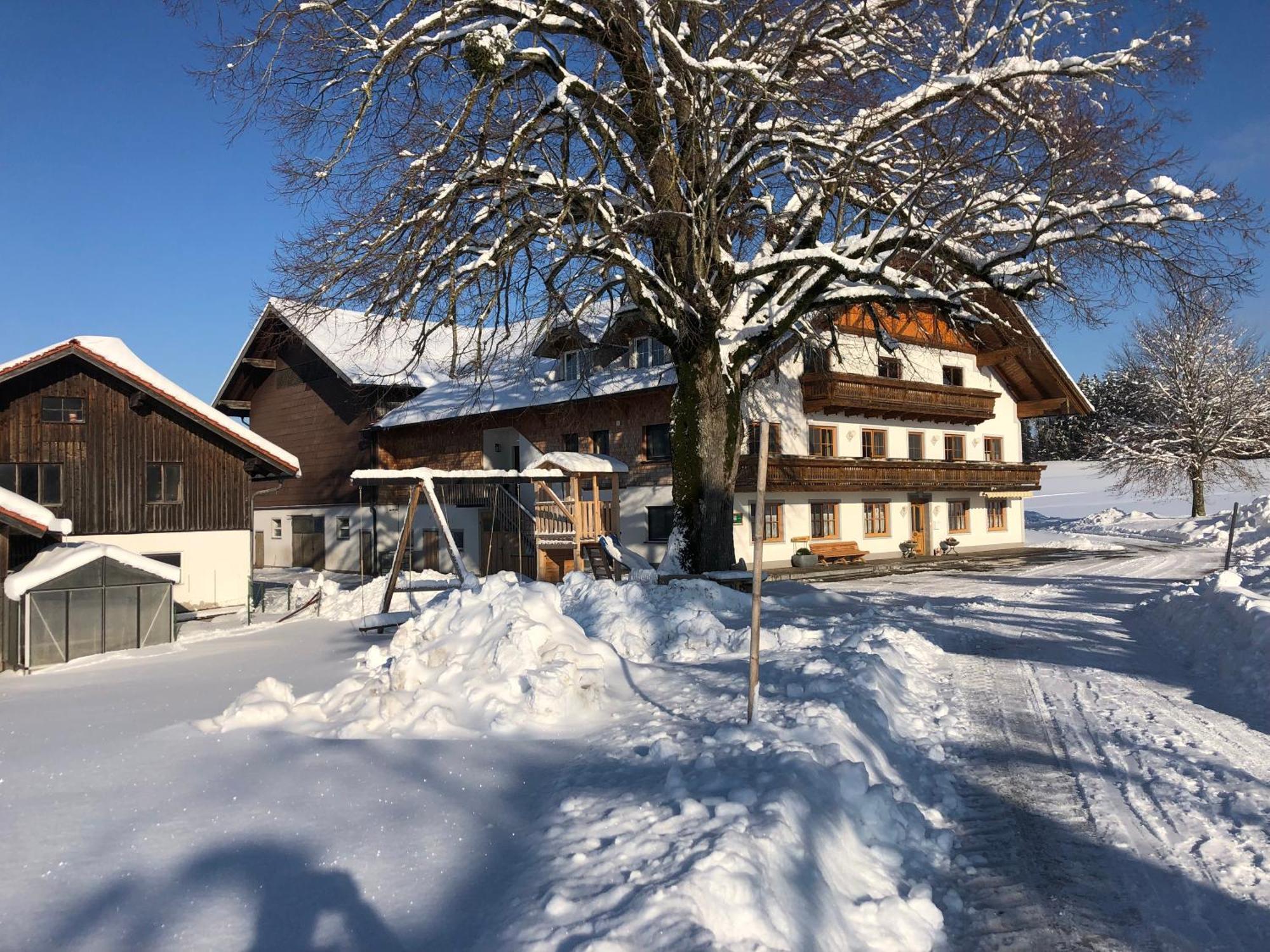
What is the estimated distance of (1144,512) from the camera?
172 ft

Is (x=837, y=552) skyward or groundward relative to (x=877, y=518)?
groundward

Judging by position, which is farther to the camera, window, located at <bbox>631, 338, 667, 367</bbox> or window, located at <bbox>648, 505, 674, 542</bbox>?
Result: window, located at <bbox>631, 338, 667, 367</bbox>

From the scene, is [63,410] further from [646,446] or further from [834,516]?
[834,516]

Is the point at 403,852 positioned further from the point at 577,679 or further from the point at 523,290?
the point at 523,290

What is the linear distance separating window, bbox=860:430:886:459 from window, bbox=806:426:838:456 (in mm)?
1590

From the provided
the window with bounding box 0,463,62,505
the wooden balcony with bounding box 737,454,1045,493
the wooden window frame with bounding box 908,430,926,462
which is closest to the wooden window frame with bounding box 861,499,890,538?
the wooden balcony with bounding box 737,454,1045,493

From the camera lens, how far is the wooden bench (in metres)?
32.0

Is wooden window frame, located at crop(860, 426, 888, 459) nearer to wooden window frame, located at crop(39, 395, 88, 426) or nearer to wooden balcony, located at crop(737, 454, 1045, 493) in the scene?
wooden balcony, located at crop(737, 454, 1045, 493)

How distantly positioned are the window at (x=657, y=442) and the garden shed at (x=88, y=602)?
1543 centimetres

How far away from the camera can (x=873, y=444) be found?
34.4m

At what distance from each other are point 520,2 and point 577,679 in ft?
33.9

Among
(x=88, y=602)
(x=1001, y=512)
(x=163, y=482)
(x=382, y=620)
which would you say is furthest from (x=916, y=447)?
(x=88, y=602)

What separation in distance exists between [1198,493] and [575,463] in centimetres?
3797

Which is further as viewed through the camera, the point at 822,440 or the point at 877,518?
the point at 877,518
